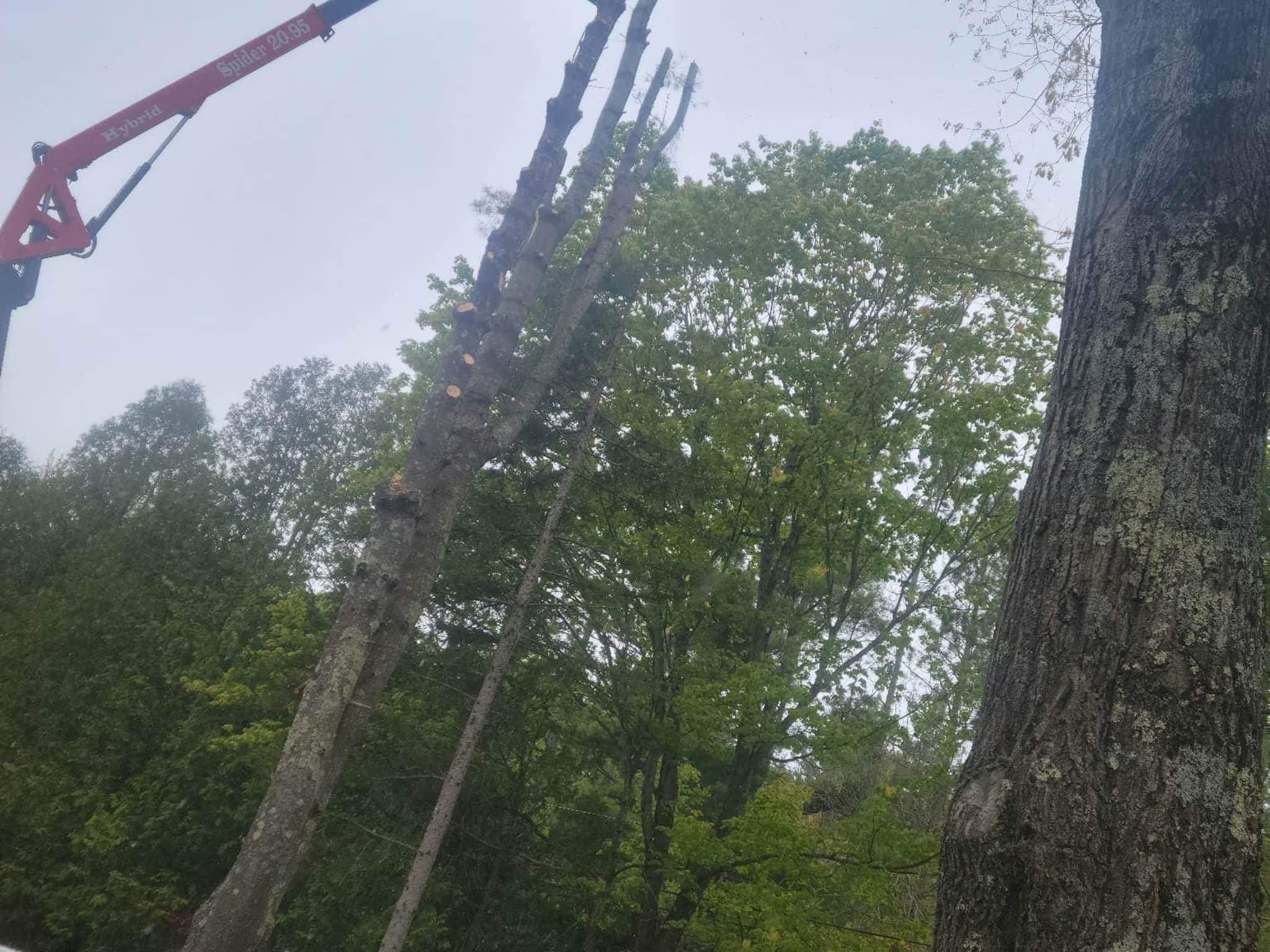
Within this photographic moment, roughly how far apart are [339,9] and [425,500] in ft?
16.8

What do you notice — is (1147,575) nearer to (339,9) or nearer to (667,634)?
(339,9)

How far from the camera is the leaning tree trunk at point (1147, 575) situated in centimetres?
143

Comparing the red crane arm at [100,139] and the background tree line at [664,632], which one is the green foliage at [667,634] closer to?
the background tree line at [664,632]

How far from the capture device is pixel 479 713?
9039 mm

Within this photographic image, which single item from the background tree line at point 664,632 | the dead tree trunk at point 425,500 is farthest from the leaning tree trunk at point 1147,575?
the background tree line at point 664,632

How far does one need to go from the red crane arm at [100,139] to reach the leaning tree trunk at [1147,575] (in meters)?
7.86

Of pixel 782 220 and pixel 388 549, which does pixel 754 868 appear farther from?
pixel 782 220

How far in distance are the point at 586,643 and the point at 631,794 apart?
2.38m

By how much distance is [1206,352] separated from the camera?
1777 millimetres

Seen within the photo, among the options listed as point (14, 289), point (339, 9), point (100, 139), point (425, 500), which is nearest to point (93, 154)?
point (100, 139)

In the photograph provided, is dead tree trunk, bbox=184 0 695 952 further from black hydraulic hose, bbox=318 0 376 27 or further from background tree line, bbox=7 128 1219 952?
background tree line, bbox=7 128 1219 952

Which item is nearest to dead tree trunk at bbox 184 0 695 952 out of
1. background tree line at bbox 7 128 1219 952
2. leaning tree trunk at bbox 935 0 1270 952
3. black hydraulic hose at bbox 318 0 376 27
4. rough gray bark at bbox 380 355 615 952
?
rough gray bark at bbox 380 355 615 952

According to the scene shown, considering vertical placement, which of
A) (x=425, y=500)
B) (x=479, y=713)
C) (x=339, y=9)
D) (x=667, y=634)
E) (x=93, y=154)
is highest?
(x=339, y=9)

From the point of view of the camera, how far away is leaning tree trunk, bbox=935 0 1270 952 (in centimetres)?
143
